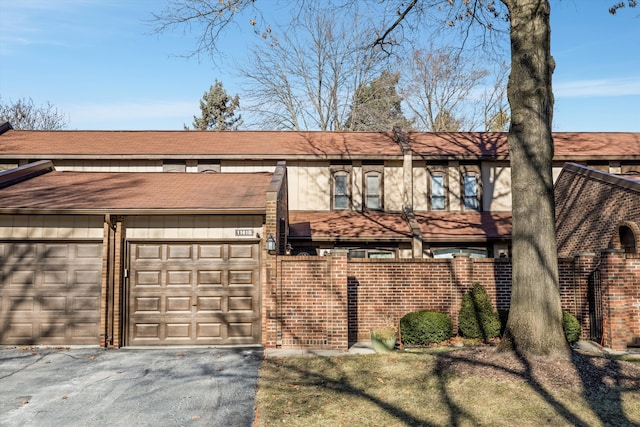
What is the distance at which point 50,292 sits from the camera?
41.2ft

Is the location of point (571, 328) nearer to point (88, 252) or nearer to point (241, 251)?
point (241, 251)

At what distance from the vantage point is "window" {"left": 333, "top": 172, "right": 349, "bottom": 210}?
1955 centimetres

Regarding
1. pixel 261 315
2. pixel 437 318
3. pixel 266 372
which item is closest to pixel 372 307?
pixel 437 318

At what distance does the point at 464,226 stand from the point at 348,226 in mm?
4126

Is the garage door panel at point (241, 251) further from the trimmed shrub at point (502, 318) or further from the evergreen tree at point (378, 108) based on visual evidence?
the evergreen tree at point (378, 108)

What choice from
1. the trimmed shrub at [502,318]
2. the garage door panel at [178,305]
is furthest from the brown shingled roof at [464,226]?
the garage door panel at [178,305]

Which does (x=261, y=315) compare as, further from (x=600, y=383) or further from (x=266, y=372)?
(x=600, y=383)

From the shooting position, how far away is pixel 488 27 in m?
14.1

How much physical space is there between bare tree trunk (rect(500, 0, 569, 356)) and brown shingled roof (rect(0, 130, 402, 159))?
9.77 m

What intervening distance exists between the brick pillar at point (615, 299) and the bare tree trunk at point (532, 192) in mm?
3800

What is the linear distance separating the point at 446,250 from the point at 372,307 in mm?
5895

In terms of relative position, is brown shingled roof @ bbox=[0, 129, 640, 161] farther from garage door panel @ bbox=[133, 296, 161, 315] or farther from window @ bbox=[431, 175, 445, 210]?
garage door panel @ bbox=[133, 296, 161, 315]

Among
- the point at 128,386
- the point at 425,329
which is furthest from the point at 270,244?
the point at 425,329

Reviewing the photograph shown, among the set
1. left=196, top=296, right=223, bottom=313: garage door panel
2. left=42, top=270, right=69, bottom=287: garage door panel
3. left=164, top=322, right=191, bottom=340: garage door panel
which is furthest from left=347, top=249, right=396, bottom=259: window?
left=42, top=270, right=69, bottom=287: garage door panel
